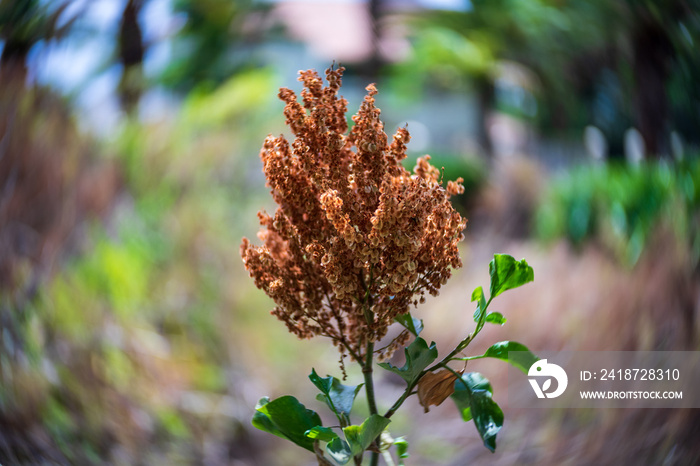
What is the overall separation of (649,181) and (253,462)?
1.52 meters

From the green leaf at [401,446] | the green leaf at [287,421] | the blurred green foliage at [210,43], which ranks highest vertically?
the blurred green foliage at [210,43]

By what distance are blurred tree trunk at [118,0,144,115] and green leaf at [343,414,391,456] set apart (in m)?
1.54

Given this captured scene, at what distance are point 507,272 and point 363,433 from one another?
0.19 meters

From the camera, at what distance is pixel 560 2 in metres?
2.30

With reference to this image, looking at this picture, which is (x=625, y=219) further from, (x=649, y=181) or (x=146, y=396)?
(x=146, y=396)

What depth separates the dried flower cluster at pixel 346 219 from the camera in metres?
0.46

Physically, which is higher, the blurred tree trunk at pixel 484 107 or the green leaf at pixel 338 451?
the blurred tree trunk at pixel 484 107

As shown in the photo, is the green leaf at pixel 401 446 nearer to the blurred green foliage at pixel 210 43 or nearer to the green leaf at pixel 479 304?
the green leaf at pixel 479 304

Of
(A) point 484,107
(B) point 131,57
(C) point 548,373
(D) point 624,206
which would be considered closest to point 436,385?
(C) point 548,373

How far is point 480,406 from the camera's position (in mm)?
478

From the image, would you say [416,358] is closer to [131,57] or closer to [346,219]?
[346,219]

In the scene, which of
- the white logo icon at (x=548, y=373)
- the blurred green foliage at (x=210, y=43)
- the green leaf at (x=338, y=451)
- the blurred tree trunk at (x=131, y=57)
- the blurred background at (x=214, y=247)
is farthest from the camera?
the blurred green foliage at (x=210, y=43)

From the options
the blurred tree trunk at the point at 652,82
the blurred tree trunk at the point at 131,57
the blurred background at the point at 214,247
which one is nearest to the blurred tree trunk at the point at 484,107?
the blurred background at the point at 214,247

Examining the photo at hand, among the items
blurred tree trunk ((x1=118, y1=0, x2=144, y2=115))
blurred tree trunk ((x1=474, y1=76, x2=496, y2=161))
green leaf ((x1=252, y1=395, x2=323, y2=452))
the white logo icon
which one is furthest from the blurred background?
blurred tree trunk ((x1=474, y1=76, x2=496, y2=161))
